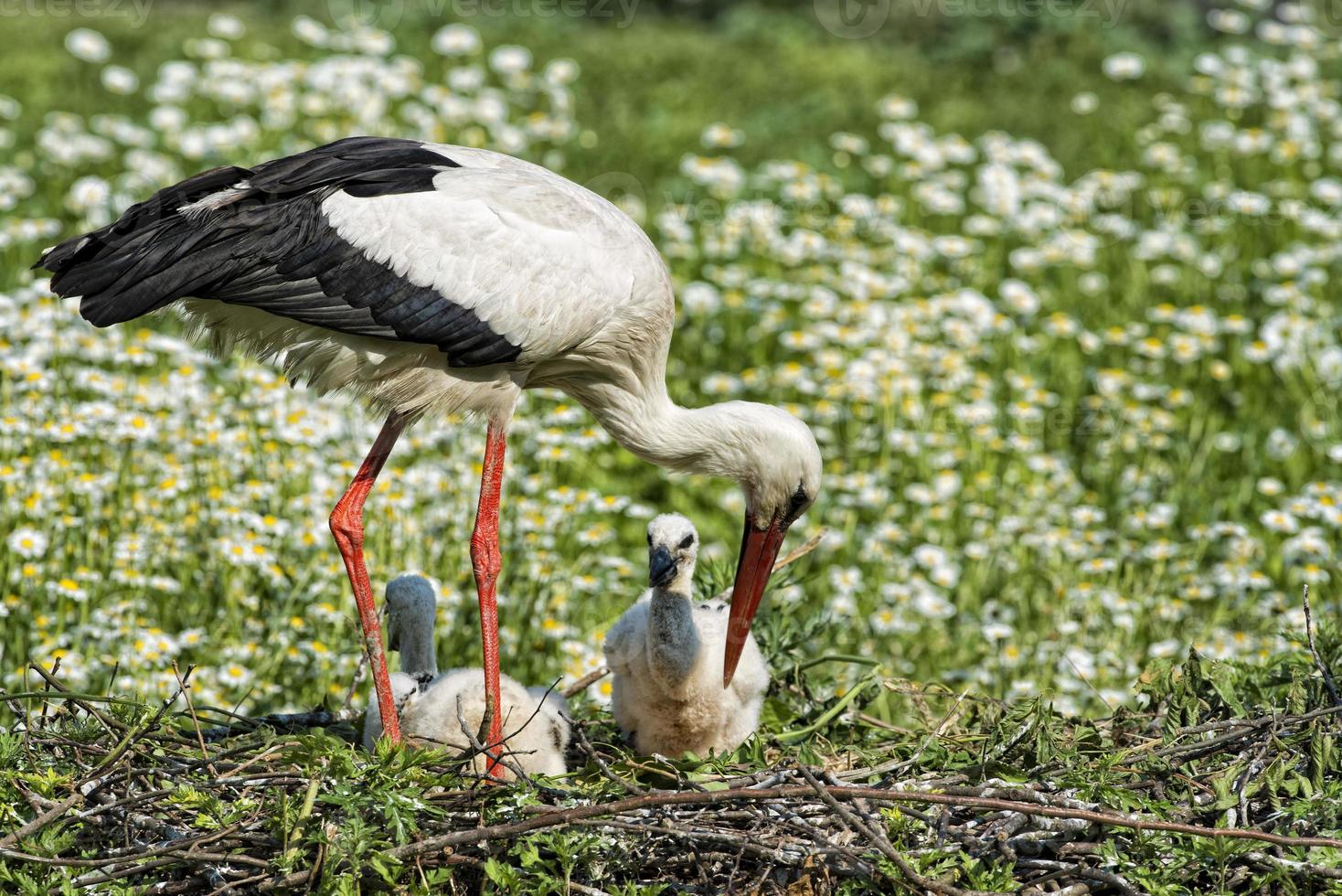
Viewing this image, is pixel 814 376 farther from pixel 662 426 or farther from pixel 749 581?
pixel 749 581

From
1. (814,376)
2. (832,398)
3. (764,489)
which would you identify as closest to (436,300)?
(764,489)

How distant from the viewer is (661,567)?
462 centimetres

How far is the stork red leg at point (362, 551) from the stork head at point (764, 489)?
1049mm

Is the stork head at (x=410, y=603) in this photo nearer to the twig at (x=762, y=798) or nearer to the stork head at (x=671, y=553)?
the stork head at (x=671, y=553)

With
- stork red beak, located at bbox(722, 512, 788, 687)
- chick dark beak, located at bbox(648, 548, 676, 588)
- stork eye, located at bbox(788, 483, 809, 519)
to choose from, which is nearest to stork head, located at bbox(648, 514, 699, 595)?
chick dark beak, located at bbox(648, 548, 676, 588)

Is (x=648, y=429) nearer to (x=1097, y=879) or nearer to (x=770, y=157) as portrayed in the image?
(x=1097, y=879)

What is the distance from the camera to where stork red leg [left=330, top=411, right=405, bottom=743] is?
4.53 m

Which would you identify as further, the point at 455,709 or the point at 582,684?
the point at 582,684

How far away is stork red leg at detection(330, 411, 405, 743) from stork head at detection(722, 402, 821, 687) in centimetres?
105

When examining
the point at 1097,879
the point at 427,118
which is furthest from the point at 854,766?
the point at 427,118

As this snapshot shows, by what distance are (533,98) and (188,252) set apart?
6438mm

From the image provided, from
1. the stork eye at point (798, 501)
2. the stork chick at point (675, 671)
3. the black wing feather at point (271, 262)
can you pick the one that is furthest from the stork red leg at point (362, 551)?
the stork eye at point (798, 501)

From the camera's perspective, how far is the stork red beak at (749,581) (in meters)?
4.73

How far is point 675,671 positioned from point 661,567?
1.05 ft
